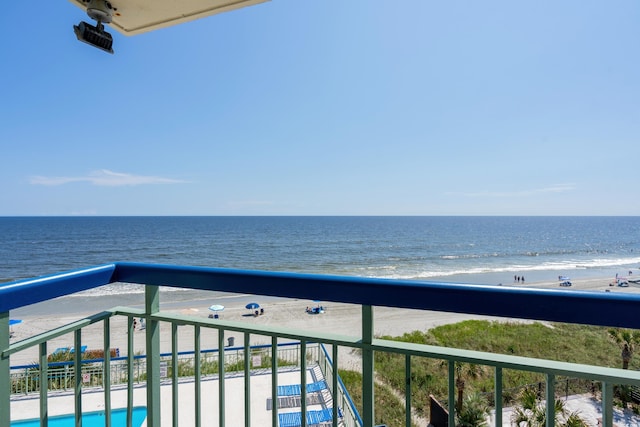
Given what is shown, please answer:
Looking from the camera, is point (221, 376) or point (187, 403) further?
point (187, 403)

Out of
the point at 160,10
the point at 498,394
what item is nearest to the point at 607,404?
the point at 498,394

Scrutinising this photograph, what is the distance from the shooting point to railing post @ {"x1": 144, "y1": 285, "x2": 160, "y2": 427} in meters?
1.13

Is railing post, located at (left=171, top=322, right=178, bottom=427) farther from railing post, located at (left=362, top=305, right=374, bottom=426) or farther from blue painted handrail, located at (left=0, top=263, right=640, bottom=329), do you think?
railing post, located at (left=362, top=305, right=374, bottom=426)

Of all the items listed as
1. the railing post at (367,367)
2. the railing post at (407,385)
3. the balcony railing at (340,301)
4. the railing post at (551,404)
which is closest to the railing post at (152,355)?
the balcony railing at (340,301)

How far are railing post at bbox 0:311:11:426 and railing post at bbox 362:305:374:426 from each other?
3.11 ft

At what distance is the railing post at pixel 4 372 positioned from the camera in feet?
2.87

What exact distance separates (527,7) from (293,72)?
20.9 ft

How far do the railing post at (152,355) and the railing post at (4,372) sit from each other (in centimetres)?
34

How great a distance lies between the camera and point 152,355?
1158 mm

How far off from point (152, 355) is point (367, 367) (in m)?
0.77

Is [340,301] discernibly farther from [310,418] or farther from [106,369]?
[310,418]

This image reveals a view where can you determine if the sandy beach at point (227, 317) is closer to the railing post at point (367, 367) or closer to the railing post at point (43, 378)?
the railing post at point (43, 378)

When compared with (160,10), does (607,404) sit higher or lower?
lower

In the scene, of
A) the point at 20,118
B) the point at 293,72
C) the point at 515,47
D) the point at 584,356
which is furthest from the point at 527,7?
the point at 20,118
